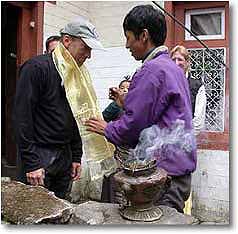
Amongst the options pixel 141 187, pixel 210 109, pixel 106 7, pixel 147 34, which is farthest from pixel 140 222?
pixel 106 7

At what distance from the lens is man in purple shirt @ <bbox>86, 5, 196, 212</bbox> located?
1.29 m

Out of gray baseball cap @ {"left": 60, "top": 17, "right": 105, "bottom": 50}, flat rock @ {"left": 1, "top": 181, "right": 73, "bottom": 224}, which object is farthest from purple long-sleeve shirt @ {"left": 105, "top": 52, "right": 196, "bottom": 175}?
gray baseball cap @ {"left": 60, "top": 17, "right": 105, "bottom": 50}

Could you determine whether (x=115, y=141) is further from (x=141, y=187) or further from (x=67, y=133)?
(x=67, y=133)

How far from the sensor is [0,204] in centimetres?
138

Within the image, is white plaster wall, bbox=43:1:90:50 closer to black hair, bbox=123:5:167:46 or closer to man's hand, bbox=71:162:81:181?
man's hand, bbox=71:162:81:181

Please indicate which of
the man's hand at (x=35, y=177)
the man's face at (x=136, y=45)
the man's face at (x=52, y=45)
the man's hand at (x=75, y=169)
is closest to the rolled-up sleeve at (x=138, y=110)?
the man's face at (x=136, y=45)

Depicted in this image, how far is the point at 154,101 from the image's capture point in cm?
130

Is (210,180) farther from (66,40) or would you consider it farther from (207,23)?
(66,40)

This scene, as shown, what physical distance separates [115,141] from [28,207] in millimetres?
316

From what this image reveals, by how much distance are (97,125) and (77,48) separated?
400 mm

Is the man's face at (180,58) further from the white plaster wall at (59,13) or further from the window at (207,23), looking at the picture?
the white plaster wall at (59,13)

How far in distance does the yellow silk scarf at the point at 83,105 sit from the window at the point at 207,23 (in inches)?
45.8

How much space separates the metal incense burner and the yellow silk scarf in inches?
12.6

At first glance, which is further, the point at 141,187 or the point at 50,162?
the point at 50,162
